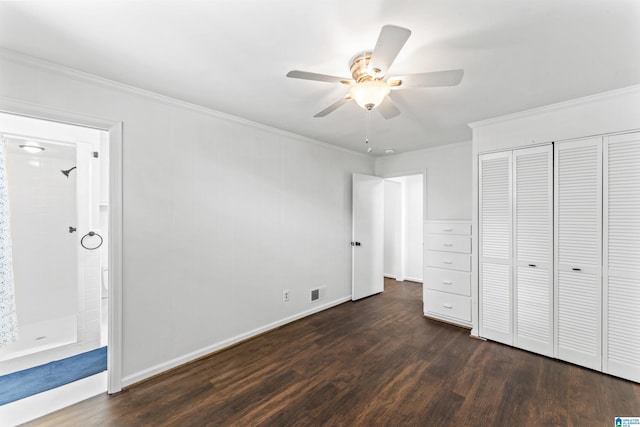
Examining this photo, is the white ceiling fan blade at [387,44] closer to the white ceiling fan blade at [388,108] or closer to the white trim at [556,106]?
the white ceiling fan blade at [388,108]

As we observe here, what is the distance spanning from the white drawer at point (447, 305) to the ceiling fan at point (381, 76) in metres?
2.76

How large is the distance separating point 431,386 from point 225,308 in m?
2.09

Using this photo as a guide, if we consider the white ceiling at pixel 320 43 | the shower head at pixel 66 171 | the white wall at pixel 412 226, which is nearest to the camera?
the white ceiling at pixel 320 43

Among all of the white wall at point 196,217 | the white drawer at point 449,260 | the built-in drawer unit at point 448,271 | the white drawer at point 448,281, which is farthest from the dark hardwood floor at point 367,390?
the white drawer at point 449,260

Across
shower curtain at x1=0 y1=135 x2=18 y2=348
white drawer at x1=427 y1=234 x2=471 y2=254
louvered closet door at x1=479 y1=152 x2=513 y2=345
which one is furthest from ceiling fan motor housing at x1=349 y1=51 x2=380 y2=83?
shower curtain at x1=0 y1=135 x2=18 y2=348

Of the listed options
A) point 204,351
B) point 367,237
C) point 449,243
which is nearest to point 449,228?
point 449,243

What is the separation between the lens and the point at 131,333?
2133mm

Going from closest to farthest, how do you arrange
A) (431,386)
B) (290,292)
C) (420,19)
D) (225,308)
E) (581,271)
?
(420,19) → (431,386) → (581,271) → (225,308) → (290,292)

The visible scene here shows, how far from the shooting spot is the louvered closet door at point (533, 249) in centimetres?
256

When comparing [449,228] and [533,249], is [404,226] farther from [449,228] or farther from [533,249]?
[533,249]

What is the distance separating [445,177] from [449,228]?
0.91 metres

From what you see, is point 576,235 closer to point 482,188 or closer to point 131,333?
point 482,188

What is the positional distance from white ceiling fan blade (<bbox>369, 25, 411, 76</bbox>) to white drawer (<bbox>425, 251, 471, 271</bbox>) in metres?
2.83

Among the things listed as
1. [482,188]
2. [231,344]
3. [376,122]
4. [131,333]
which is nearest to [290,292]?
[231,344]
